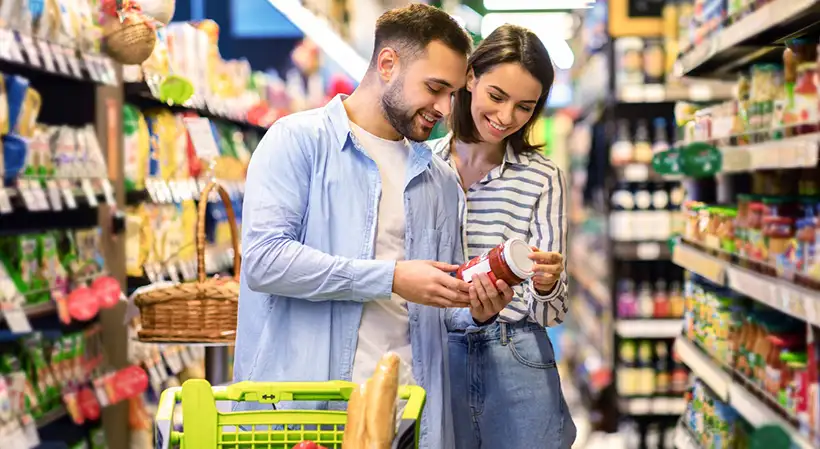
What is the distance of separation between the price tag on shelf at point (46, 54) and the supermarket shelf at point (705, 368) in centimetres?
235

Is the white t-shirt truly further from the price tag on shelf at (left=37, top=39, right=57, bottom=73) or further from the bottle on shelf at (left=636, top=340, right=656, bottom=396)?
the bottle on shelf at (left=636, top=340, right=656, bottom=396)

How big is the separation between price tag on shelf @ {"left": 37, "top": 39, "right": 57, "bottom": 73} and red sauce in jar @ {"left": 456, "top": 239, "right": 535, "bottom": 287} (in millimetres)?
1809

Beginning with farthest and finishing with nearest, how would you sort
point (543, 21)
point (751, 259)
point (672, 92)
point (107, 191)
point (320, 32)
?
1. point (543, 21)
2. point (320, 32)
3. point (672, 92)
4. point (107, 191)
5. point (751, 259)

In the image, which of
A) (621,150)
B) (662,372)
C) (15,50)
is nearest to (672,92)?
(621,150)

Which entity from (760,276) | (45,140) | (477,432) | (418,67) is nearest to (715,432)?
(760,276)

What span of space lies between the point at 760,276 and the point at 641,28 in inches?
142

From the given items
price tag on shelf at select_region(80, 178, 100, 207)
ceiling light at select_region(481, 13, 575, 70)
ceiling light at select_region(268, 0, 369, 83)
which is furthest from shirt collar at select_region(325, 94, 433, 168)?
ceiling light at select_region(481, 13, 575, 70)

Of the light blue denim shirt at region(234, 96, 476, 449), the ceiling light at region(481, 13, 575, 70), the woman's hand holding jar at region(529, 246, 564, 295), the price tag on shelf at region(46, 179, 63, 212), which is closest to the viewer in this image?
the light blue denim shirt at region(234, 96, 476, 449)

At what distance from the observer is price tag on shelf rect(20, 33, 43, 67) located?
122 inches

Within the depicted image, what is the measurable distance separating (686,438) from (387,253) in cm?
222

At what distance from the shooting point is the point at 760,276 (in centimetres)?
294

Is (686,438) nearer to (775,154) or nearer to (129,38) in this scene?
(775,154)

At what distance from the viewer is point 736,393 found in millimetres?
3191

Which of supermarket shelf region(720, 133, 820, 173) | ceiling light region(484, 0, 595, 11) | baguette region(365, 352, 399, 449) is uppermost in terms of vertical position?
ceiling light region(484, 0, 595, 11)
